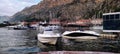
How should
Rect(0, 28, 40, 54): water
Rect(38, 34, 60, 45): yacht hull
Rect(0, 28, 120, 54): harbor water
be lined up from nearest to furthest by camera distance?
1. Rect(0, 28, 40, 54): water
2. Rect(0, 28, 120, 54): harbor water
3. Rect(38, 34, 60, 45): yacht hull

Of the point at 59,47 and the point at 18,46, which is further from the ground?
the point at 18,46

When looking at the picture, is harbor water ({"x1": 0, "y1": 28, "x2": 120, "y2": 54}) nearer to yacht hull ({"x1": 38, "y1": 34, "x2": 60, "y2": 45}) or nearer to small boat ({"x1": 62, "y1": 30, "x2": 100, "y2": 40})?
yacht hull ({"x1": 38, "y1": 34, "x2": 60, "y2": 45})

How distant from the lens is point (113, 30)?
286 ft

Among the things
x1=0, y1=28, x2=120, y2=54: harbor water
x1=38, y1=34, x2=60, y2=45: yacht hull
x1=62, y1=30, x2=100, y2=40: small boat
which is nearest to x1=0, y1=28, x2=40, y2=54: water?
x1=0, y1=28, x2=120, y2=54: harbor water

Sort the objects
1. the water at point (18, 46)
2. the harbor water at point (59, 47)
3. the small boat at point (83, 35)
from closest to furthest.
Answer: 1. the water at point (18, 46)
2. the harbor water at point (59, 47)
3. the small boat at point (83, 35)

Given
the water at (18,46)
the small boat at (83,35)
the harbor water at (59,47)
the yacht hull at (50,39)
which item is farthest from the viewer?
the small boat at (83,35)

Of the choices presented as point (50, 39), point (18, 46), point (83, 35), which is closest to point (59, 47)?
point (50, 39)

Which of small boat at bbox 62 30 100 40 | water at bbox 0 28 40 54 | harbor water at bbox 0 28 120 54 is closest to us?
water at bbox 0 28 40 54

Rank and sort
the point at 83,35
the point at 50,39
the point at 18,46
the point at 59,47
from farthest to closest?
the point at 83,35 → the point at 18,46 → the point at 50,39 → the point at 59,47

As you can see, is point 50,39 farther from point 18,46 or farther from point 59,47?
point 18,46

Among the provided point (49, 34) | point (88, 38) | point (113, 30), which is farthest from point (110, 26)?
point (49, 34)

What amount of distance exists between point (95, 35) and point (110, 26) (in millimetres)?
5433

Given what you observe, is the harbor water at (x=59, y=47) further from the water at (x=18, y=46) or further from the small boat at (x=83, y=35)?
the small boat at (x=83, y=35)

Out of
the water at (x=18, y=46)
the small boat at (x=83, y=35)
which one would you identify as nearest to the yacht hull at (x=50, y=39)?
the water at (x=18, y=46)
